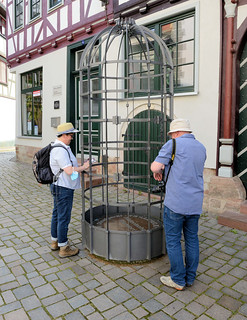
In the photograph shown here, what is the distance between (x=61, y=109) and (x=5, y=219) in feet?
16.3

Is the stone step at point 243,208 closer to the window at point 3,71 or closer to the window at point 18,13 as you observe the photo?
the window at point 18,13

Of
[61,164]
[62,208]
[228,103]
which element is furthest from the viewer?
[228,103]

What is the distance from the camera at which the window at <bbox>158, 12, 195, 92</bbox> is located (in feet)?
18.3

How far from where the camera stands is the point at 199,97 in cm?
535

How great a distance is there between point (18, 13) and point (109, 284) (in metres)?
12.0

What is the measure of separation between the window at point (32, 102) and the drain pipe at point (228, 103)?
760 cm

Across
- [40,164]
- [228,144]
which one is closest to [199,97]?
[228,144]

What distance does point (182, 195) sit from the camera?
2.71 m

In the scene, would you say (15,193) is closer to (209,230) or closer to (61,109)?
(61,109)

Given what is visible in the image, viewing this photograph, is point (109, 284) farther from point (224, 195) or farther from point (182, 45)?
point (182, 45)

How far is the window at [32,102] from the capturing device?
35.7 feet

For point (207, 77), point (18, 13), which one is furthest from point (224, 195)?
point (18, 13)

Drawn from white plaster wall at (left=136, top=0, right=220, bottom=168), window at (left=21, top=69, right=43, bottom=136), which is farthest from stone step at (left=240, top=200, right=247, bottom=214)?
window at (left=21, top=69, right=43, bottom=136)

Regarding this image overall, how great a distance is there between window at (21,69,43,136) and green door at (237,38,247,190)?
7.76m
